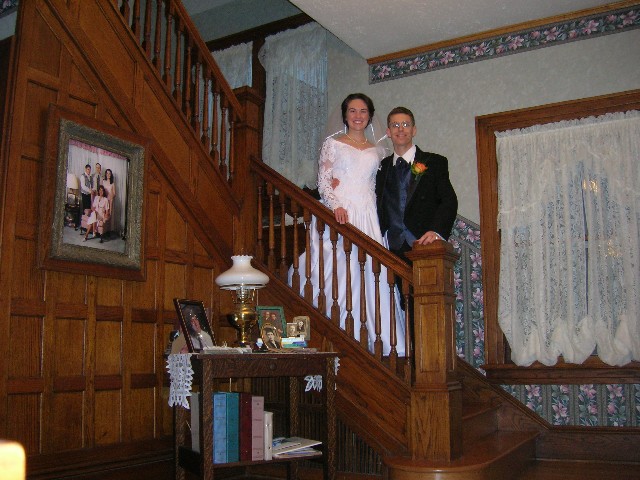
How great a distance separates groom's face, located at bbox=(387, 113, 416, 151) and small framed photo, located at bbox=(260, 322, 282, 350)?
1.50 metres

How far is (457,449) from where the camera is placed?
3.20 metres

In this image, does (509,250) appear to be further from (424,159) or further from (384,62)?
(384,62)

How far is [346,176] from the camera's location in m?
4.05

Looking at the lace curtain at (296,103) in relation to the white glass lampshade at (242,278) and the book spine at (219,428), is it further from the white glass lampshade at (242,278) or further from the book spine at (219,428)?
the book spine at (219,428)

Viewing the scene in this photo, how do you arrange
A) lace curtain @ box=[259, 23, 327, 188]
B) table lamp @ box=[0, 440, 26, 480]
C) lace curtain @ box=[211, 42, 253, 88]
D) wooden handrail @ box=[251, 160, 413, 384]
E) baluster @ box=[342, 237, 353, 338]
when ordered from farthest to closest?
lace curtain @ box=[211, 42, 253, 88], lace curtain @ box=[259, 23, 327, 188], baluster @ box=[342, 237, 353, 338], wooden handrail @ box=[251, 160, 413, 384], table lamp @ box=[0, 440, 26, 480]

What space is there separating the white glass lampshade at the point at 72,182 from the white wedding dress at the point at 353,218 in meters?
1.46

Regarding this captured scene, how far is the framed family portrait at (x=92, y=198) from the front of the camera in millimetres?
2877

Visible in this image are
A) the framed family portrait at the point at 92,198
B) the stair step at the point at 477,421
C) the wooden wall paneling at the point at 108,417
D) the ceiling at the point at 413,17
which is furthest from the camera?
the ceiling at the point at 413,17

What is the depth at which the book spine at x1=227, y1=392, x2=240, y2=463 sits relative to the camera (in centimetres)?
285

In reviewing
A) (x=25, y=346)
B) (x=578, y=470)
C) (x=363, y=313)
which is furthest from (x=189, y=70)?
(x=578, y=470)

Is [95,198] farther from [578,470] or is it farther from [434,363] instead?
[578,470]

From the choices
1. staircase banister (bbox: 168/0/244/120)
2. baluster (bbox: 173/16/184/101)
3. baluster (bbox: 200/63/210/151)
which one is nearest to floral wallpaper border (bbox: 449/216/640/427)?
staircase banister (bbox: 168/0/244/120)

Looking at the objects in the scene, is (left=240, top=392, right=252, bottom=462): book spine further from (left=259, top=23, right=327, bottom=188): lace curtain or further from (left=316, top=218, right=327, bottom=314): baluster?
(left=259, top=23, right=327, bottom=188): lace curtain

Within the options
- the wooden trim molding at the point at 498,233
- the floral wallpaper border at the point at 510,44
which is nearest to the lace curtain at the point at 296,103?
the floral wallpaper border at the point at 510,44
